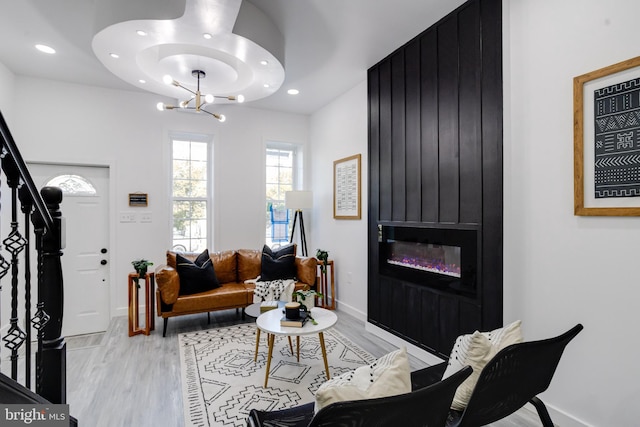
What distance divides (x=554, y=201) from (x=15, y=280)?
115 inches

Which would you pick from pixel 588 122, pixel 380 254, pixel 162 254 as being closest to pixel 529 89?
pixel 588 122

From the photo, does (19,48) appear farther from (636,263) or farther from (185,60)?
(636,263)

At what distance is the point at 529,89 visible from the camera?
229cm

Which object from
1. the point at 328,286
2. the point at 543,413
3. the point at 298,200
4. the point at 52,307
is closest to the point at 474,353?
the point at 543,413

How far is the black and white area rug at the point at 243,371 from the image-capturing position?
92.1 inches

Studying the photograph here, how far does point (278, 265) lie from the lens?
4.46 m

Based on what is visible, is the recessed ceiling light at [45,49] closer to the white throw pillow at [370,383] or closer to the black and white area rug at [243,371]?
the black and white area rug at [243,371]

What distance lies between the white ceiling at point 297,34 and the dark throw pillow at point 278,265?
2295 millimetres

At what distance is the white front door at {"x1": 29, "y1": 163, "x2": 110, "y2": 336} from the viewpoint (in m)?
4.12

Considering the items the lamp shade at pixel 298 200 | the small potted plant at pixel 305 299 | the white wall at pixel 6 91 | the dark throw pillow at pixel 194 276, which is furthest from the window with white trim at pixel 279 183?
the white wall at pixel 6 91

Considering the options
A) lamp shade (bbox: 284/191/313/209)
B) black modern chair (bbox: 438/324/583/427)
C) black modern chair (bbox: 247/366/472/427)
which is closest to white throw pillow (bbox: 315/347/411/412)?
black modern chair (bbox: 247/366/472/427)

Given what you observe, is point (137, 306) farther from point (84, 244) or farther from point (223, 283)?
point (84, 244)

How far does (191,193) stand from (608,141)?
188 inches

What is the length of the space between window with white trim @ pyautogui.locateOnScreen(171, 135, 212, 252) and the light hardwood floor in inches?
49.6
